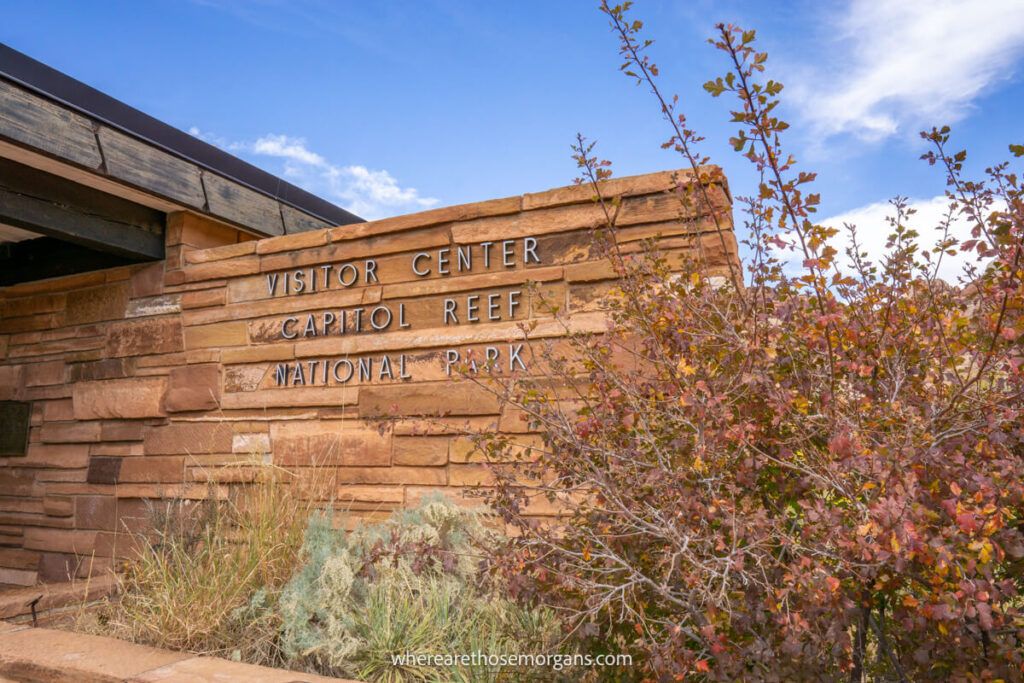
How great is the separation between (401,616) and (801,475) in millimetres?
1679

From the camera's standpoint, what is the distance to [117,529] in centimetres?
590

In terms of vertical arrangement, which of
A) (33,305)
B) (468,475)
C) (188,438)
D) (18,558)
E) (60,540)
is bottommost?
(18,558)

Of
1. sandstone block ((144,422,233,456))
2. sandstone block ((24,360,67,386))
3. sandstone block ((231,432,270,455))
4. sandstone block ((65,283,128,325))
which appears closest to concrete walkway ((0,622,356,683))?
sandstone block ((231,432,270,455))

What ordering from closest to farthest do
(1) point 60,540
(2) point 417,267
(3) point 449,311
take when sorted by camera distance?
1. (3) point 449,311
2. (2) point 417,267
3. (1) point 60,540

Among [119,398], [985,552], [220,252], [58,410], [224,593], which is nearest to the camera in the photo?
[985,552]

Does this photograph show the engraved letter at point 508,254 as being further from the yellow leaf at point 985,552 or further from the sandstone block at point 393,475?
the yellow leaf at point 985,552

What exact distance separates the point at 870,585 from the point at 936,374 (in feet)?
2.67

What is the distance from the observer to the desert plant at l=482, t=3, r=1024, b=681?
194cm

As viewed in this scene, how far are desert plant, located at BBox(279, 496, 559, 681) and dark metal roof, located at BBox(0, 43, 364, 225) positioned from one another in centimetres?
380

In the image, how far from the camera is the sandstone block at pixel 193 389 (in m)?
5.66

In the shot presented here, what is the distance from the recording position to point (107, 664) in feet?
10.1

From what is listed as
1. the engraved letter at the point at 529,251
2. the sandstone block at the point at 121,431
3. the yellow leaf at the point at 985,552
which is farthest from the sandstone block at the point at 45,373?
the yellow leaf at the point at 985,552

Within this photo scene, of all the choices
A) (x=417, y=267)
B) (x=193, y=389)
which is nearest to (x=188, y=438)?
(x=193, y=389)

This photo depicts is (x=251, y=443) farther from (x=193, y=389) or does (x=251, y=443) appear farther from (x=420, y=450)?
(x=420, y=450)
